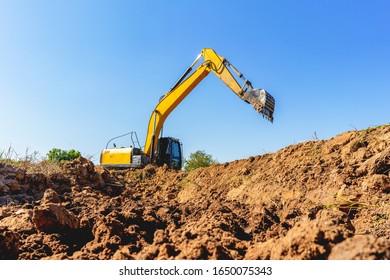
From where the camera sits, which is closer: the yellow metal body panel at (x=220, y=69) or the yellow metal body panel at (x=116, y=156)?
the yellow metal body panel at (x=220, y=69)

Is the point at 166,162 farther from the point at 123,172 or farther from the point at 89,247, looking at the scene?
the point at 89,247

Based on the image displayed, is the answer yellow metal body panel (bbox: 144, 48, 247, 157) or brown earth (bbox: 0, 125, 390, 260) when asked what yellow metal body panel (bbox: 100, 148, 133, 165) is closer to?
yellow metal body panel (bbox: 144, 48, 247, 157)

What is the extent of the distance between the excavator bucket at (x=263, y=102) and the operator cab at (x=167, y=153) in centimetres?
548

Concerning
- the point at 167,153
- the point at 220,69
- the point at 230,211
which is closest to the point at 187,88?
the point at 220,69

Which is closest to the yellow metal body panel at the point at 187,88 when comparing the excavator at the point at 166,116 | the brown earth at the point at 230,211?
the excavator at the point at 166,116

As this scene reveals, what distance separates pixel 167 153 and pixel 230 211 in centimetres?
1116

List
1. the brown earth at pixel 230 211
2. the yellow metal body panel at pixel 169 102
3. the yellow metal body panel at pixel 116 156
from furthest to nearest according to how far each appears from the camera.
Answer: the yellow metal body panel at pixel 116 156
the yellow metal body panel at pixel 169 102
the brown earth at pixel 230 211

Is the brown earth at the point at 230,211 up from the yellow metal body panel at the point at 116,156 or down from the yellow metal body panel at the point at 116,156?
down

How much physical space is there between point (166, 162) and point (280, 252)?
13.9 m

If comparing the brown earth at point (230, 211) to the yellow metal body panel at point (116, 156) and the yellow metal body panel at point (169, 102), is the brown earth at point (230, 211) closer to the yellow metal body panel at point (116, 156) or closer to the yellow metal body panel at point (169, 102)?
the yellow metal body panel at point (116, 156)

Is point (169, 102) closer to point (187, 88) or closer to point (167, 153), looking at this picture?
point (187, 88)

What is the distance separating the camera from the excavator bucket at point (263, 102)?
11229 mm

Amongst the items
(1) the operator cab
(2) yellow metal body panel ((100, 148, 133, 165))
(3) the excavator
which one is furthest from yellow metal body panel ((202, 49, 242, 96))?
(2) yellow metal body panel ((100, 148, 133, 165))

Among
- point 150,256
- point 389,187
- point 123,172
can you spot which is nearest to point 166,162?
point 123,172
